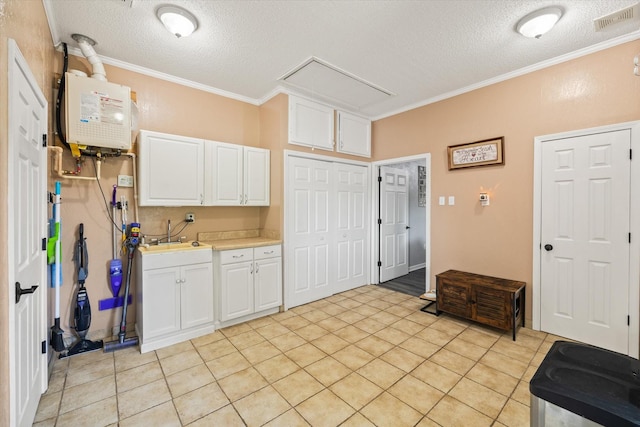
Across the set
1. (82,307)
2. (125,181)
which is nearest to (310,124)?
(125,181)

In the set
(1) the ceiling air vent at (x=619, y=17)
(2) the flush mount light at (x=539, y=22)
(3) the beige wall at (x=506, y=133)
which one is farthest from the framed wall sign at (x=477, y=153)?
(1) the ceiling air vent at (x=619, y=17)

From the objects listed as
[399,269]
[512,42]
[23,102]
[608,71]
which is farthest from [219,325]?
[608,71]

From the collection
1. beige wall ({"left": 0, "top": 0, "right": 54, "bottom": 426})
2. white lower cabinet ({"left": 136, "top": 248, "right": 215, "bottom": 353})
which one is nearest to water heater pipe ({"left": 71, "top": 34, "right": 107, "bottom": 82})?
beige wall ({"left": 0, "top": 0, "right": 54, "bottom": 426})

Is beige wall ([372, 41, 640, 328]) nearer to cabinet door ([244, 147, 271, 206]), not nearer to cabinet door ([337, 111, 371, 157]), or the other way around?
cabinet door ([337, 111, 371, 157])

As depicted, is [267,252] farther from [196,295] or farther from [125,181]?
[125,181]

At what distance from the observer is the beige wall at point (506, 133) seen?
2.68 meters

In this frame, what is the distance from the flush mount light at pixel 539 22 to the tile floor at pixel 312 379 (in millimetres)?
2830

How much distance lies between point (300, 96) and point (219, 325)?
3036mm

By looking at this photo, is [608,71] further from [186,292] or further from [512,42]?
[186,292]

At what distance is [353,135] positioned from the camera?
4.52 m

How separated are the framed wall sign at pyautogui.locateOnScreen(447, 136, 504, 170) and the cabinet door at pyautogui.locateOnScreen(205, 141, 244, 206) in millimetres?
2771

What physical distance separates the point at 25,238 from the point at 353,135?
392 centimetres

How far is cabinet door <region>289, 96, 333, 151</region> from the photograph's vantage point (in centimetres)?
374

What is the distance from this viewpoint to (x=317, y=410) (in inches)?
75.2
